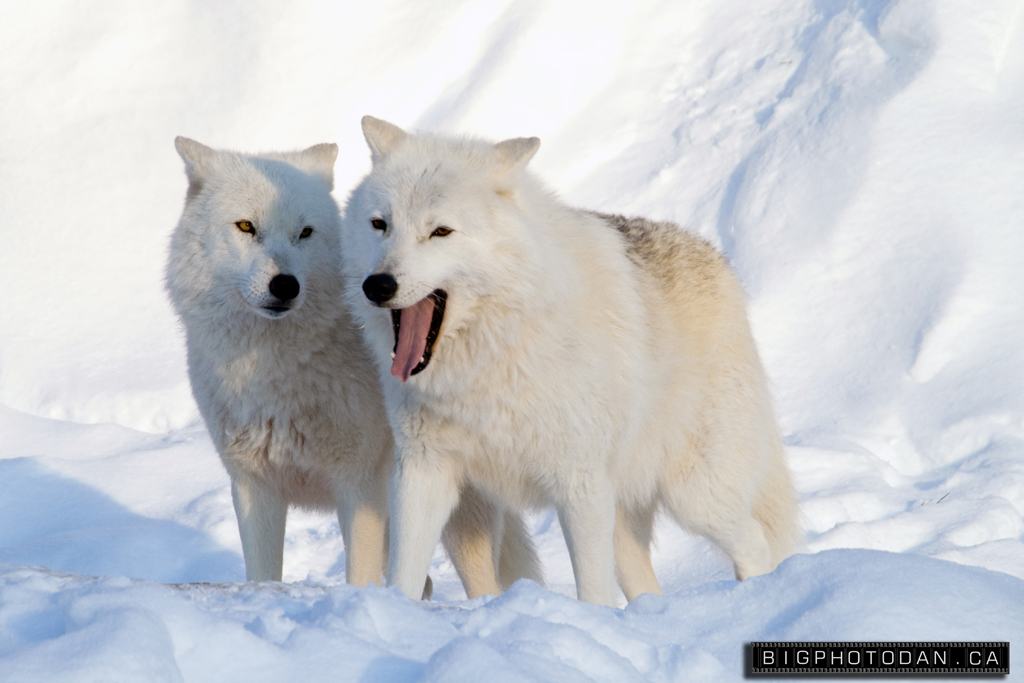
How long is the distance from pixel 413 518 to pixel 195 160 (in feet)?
6.11

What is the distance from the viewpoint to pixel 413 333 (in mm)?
3209

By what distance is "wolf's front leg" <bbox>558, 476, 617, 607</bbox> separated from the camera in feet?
11.3

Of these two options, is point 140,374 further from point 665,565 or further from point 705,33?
point 705,33

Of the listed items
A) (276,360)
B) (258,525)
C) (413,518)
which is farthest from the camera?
(258,525)

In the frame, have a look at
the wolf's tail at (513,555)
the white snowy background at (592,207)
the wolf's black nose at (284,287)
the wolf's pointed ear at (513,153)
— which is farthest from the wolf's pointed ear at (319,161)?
the wolf's tail at (513,555)

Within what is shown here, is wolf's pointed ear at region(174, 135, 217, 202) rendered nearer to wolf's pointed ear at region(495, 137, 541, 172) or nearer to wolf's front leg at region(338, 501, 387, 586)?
wolf's pointed ear at region(495, 137, 541, 172)

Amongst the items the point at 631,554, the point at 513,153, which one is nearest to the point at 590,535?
the point at 631,554

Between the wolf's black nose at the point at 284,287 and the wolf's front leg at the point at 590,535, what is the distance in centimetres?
137

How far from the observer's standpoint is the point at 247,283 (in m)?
3.67

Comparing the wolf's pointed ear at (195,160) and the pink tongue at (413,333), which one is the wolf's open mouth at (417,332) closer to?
the pink tongue at (413,333)

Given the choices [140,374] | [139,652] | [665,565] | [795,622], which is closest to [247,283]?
[139,652]

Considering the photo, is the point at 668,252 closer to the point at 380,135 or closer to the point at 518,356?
the point at 518,356

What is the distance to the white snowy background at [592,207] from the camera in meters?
2.16

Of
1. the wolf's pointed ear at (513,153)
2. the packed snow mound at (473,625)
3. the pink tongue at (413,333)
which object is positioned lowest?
the packed snow mound at (473,625)
